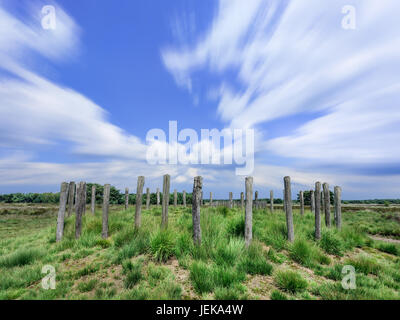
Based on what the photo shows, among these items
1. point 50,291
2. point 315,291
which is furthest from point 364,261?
point 50,291

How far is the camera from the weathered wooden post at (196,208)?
6.02m

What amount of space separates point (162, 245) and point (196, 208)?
1.44 meters

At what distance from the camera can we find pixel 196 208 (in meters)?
6.18

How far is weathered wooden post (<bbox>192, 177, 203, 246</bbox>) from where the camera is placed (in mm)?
6020

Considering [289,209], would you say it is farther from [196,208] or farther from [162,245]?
[162,245]

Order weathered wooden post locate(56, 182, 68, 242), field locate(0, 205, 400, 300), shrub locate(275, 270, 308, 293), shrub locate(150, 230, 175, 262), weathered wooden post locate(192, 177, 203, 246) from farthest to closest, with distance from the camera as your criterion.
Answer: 1. weathered wooden post locate(56, 182, 68, 242)
2. weathered wooden post locate(192, 177, 203, 246)
3. shrub locate(150, 230, 175, 262)
4. shrub locate(275, 270, 308, 293)
5. field locate(0, 205, 400, 300)

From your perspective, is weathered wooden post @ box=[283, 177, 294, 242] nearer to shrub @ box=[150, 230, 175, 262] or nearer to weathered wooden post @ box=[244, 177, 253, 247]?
weathered wooden post @ box=[244, 177, 253, 247]

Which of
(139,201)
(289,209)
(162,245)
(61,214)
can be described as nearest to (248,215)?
(289,209)

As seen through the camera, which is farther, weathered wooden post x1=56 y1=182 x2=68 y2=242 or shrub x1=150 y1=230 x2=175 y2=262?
weathered wooden post x1=56 y1=182 x2=68 y2=242

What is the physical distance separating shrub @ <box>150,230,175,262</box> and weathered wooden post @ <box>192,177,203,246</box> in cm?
73

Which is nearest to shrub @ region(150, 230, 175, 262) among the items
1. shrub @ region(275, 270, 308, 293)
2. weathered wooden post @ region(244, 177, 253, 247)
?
weathered wooden post @ region(244, 177, 253, 247)

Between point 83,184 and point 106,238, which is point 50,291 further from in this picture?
point 83,184

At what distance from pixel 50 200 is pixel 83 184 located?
66242mm

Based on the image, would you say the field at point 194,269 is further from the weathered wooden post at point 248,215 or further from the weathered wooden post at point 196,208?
the weathered wooden post at point 248,215
